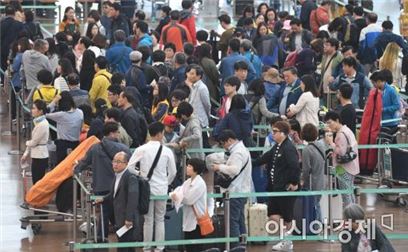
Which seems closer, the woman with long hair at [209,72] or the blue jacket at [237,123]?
the blue jacket at [237,123]

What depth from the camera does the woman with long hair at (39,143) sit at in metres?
19.2

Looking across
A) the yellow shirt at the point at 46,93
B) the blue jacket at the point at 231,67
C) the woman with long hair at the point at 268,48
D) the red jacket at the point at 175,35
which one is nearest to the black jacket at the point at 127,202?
the yellow shirt at the point at 46,93

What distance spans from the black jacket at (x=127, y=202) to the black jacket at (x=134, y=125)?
240 centimetres

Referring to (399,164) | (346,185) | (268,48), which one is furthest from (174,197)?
(268,48)

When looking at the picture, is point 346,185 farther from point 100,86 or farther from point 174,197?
point 100,86

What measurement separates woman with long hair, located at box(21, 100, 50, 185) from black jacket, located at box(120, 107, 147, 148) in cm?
101

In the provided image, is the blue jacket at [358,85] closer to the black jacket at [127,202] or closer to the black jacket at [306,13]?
the black jacket at [127,202]

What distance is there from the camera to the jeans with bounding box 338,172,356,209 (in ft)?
60.7

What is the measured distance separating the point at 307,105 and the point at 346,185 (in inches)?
79.5

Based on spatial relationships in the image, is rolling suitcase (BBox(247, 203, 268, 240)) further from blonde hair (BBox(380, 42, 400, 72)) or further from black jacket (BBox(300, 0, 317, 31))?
black jacket (BBox(300, 0, 317, 31))

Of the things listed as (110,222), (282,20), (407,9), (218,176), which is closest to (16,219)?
(110,222)

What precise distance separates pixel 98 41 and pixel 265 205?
25.5 feet

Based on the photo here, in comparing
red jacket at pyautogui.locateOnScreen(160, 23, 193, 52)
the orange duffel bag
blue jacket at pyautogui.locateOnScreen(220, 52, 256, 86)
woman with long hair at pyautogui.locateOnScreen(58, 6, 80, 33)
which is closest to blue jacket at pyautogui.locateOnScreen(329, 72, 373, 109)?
blue jacket at pyautogui.locateOnScreen(220, 52, 256, 86)

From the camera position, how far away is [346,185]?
18625mm
